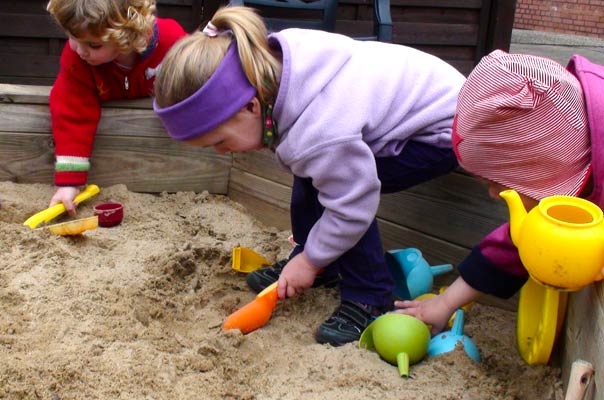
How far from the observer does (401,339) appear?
1622 mm

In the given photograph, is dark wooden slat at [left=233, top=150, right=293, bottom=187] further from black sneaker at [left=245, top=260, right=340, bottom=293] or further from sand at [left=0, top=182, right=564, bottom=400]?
black sneaker at [left=245, top=260, right=340, bottom=293]

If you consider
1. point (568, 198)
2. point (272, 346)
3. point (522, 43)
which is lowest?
point (522, 43)

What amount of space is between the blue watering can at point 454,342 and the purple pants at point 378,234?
199 millimetres

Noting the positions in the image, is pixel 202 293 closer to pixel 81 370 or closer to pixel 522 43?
pixel 81 370

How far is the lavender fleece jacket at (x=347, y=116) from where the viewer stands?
1599 mm

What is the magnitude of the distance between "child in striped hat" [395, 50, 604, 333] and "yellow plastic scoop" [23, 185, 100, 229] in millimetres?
1268

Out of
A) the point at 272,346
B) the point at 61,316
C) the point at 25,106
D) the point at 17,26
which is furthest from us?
the point at 17,26

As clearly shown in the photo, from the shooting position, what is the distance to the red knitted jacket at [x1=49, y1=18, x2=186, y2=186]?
7.59 ft

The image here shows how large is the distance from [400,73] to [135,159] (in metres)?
1.06

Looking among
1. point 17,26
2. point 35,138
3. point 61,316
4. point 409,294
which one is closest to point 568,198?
point 409,294

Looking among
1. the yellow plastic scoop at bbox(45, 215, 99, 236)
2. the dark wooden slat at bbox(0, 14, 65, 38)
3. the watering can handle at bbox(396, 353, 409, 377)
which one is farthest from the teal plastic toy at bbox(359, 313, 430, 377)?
the dark wooden slat at bbox(0, 14, 65, 38)

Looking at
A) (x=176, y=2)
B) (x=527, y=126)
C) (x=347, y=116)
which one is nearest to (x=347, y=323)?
(x=347, y=116)

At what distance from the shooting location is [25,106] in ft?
7.78

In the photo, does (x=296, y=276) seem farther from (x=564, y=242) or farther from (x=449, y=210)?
(x=564, y=242)
